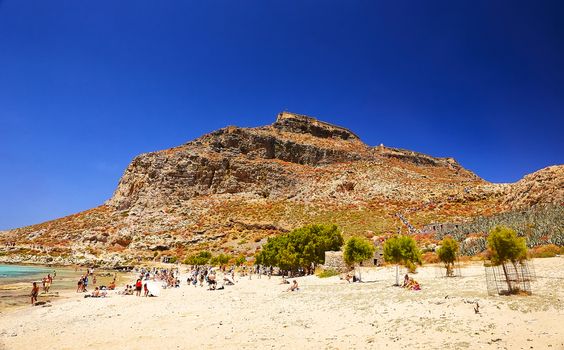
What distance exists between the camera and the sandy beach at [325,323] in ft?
35.4

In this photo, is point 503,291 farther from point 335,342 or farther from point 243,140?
point 243,140

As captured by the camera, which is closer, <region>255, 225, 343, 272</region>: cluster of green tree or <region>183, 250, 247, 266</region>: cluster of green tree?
<region>255, 225, 343, 272</region>: cluster of green tree

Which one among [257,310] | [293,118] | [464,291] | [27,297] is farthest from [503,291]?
[293,118]

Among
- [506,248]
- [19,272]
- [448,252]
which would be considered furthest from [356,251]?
[19,272]

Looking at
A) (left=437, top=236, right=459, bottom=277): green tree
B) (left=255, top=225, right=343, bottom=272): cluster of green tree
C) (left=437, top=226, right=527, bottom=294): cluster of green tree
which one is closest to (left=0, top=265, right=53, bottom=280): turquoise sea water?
(left=255, top=225, right=343, bottom=272): cluster of green tree

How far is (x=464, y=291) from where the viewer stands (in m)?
17.6

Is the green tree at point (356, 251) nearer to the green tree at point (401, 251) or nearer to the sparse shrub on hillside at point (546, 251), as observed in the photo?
the green tree at point (401, 251)

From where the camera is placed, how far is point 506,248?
16016 mm

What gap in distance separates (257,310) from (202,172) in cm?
8068

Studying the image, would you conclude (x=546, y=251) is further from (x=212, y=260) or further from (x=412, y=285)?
(x=212, y=260)

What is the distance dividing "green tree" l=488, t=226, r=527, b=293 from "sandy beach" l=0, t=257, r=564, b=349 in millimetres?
1547

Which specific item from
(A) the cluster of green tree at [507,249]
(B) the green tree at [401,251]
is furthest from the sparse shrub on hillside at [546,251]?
(A) the cluster of green tree at [507,249]

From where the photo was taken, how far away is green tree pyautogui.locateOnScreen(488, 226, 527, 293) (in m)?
15.8

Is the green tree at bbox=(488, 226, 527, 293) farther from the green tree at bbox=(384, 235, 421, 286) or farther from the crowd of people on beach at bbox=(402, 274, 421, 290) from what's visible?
the green tree at bbox=(384, 235, 421, 286)
